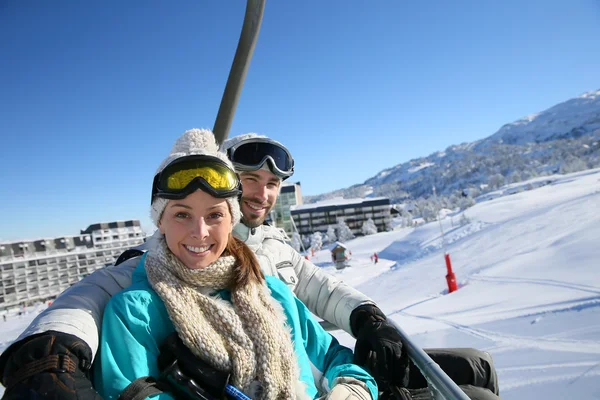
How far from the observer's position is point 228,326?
127 cm

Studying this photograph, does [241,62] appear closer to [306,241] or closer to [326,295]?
[326,295]

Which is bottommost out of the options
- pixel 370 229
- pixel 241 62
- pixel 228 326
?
pixel 370 229

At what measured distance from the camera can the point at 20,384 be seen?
898 millimetres

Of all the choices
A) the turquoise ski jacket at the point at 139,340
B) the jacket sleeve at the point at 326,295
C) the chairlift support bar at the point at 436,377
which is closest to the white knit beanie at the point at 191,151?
the turquoise ski jacket at the point at 139,340

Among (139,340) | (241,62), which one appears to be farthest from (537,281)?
(139,340)

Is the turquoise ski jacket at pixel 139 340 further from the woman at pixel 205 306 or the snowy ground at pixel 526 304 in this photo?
the snowy ground at pixel 526 304

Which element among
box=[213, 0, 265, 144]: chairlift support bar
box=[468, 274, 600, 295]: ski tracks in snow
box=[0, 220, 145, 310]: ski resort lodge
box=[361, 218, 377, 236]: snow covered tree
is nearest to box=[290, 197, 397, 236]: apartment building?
box=[361, 218, 377, 236]: snow covered tree

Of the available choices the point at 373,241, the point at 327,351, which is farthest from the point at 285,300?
the point at 373,241

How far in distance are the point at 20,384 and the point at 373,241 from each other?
151 ft

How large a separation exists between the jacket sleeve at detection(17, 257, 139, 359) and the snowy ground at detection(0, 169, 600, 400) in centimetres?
294

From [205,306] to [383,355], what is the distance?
895 millimetres

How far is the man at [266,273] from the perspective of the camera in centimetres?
93

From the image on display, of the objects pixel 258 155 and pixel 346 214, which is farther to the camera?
pixel 346 214

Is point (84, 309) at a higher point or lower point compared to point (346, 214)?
higher
